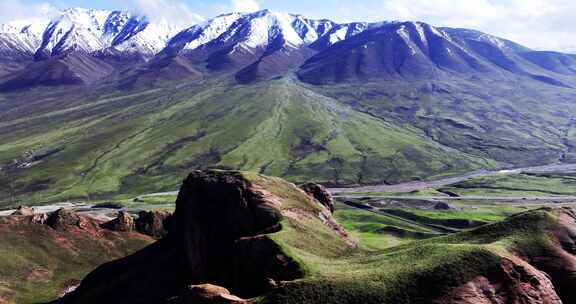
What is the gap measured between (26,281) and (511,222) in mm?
104921

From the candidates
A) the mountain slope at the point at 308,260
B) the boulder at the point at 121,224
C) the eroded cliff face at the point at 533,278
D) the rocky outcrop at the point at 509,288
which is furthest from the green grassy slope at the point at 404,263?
the boulder at the point at 121,224

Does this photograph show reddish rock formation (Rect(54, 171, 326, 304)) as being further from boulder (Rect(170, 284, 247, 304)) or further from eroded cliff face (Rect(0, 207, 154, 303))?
eroded cliff face (Rect(0, 207, 154, 303))

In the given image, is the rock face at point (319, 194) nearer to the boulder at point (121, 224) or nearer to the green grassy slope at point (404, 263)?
the green grassy slope at point (404, 263)

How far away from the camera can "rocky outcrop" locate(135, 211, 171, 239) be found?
15362 centimetres

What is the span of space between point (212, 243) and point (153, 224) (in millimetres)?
69544

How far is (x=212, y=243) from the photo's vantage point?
9150 centimetres

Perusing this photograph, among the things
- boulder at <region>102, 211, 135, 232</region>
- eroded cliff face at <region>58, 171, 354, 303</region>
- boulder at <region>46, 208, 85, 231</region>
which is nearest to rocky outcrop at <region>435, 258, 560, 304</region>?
eroded cliff face at <region>58, 171, 354, 303</region>

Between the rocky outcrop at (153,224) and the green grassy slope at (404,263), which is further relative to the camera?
the rocky outcrop at (153,224)

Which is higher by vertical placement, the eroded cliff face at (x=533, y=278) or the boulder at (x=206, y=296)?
the eroded cliff face at (x=533, y=278)

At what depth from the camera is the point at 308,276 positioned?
206 ft

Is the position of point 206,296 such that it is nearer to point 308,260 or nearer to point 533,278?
point 308,260

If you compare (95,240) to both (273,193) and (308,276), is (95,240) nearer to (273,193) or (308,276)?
(273,193)

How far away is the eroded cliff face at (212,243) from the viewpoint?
7550 cm

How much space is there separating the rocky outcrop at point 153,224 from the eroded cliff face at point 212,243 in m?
39.3
